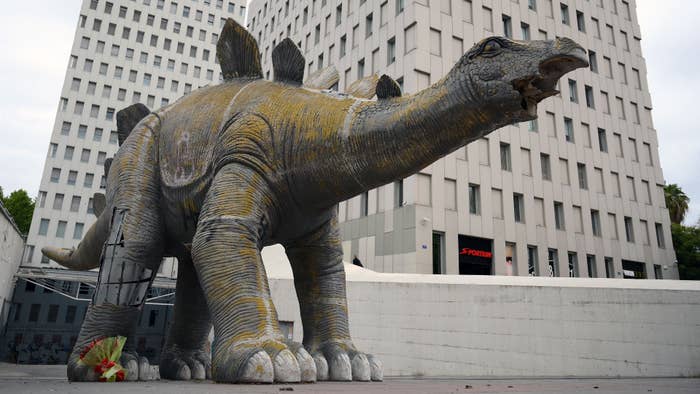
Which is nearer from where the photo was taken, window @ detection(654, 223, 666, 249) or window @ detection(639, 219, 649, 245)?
window @ detection(639, 219, 649, 245)

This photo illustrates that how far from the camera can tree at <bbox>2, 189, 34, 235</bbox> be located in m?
41.5

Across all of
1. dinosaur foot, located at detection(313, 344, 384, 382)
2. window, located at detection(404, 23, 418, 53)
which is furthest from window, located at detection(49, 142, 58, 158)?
dinosaur foot, located at detection(313, 344, 384, 382)

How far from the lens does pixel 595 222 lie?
24953 millimetres

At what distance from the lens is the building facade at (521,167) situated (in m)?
20.5

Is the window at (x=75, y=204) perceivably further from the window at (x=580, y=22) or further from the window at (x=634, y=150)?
the window at (x=634, y=150)

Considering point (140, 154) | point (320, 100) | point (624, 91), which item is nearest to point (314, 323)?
point (320, 100)

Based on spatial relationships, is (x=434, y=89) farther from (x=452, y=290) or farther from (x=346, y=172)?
(x=452, y=290)

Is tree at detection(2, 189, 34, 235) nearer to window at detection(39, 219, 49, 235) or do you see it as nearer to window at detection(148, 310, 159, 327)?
window at detection(39, 219, 49, 235)

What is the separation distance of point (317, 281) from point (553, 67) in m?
2.60

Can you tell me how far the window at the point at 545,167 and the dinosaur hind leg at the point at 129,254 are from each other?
22.3m

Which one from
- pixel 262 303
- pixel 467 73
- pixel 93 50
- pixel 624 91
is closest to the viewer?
pixel 467 73

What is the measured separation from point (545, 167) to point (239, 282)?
76.3ft

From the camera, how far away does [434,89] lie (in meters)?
3.15

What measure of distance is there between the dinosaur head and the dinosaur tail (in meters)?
3.58
